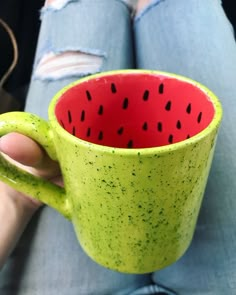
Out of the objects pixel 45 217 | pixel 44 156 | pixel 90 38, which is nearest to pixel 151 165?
pixel 44 156

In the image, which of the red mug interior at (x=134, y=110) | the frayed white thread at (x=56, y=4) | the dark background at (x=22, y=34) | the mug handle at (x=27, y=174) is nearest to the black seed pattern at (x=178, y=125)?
the red mug interior at (x=134, y=110)

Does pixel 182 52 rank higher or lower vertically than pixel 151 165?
lower

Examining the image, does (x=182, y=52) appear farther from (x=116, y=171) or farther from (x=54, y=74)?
(x=116, y=171)

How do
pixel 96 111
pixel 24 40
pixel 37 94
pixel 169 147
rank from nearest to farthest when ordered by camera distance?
pixel 169 147
pixel 96 111
pixel 37 94
pixel 24 40

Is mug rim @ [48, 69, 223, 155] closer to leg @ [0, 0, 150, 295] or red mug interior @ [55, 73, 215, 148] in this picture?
red mug interior @ [55, 73, 215, 148]

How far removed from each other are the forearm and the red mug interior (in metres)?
0.12

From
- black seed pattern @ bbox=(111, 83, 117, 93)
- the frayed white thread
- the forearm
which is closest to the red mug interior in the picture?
black seed pattern @ bbox=(111, 83, 117, 93)

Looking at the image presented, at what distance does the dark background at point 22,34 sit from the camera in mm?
788

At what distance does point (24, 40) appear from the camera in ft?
2.86

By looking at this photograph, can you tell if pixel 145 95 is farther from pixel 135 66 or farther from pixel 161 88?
pixel 135 66

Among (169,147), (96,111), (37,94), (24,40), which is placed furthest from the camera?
(24,40)

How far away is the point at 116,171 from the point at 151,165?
0.9 inches

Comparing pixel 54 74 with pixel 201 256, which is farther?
pixel 54 74

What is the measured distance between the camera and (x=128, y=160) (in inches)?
10.8
